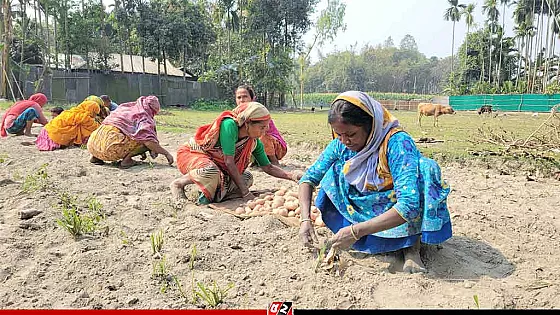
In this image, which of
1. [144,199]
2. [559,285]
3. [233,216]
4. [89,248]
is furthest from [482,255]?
[144,199]

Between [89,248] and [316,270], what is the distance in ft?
4.41

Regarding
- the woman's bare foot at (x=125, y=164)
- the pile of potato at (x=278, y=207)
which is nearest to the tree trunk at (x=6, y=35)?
the woman's bare foot at (x=125, y=164)

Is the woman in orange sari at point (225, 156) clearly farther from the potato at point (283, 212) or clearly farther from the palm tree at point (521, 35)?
the palm tree at point (521, 35)

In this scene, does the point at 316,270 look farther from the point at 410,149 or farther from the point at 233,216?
the point at 233,216

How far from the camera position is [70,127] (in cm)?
681

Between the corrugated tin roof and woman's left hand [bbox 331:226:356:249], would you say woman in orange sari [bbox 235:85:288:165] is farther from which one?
the corrugated tin roof

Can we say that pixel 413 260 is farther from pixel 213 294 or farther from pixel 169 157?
pixel 169 157

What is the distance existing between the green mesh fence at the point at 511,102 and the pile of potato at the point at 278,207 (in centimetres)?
2767

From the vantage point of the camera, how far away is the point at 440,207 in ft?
7.80

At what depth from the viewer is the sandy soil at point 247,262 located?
211 cm

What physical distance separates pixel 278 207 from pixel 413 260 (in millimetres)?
1277

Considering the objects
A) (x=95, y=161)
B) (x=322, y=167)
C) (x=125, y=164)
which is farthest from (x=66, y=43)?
(x=322, y=167)

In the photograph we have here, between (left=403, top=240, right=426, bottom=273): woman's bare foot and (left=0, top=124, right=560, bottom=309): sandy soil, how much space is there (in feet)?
0.15

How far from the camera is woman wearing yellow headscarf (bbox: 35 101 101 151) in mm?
6730
